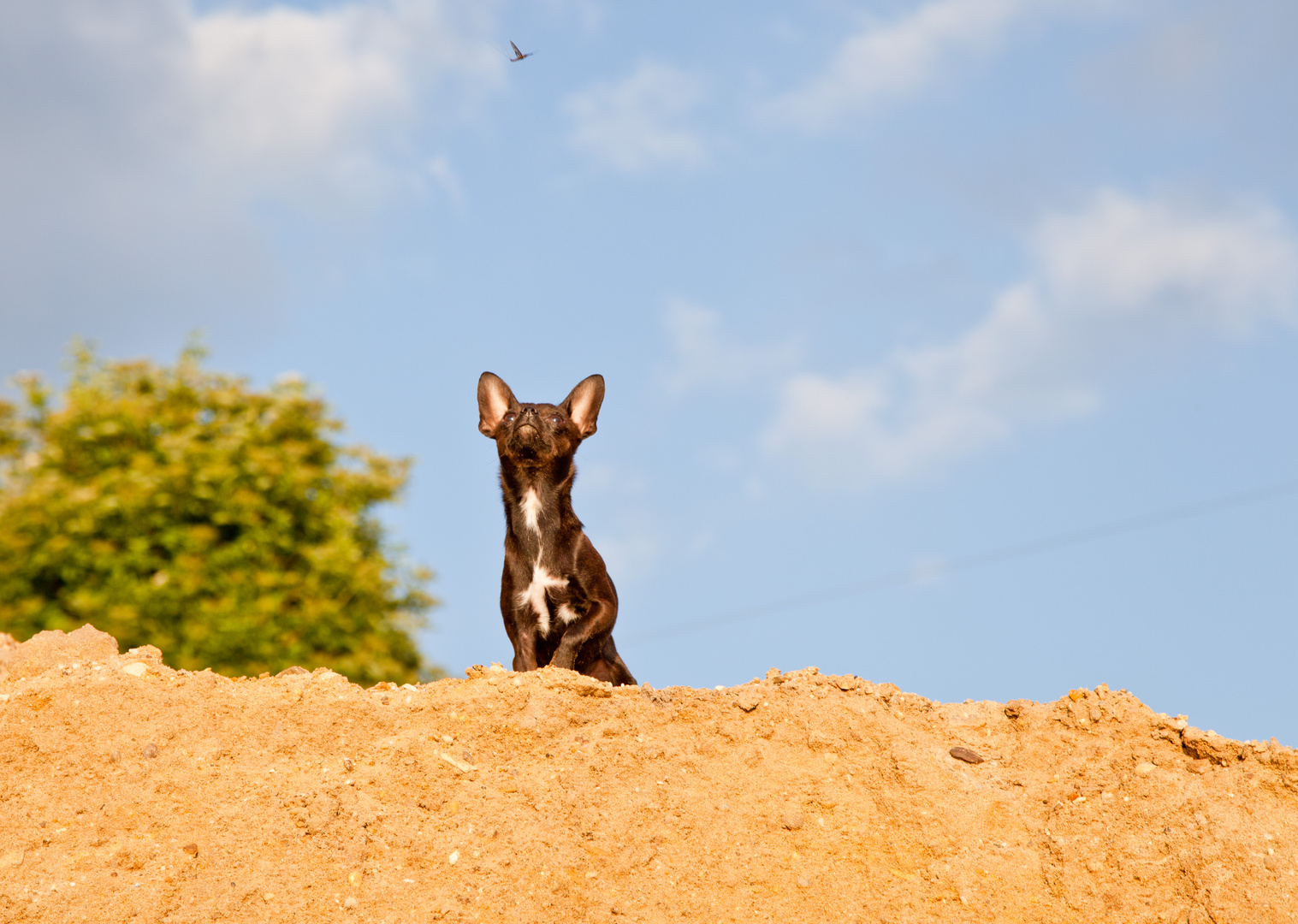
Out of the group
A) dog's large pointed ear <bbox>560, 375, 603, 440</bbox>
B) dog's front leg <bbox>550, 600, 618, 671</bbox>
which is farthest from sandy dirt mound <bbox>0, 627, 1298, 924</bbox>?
dog's large pointed ear <bbox>560, 375, 603, 440</bbox>

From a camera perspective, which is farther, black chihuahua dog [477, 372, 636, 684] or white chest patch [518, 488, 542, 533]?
white chest patch [518, 488, 542, 533]

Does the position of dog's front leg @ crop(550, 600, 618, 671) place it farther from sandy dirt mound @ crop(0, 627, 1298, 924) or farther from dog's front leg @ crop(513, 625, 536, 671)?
sandy dirt mound @ crop(0, 627, 1298, 924)

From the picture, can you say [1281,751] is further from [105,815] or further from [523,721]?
[105,815]

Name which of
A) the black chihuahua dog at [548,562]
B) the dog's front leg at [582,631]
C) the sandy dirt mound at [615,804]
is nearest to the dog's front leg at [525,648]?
the black chihuahua dog at [548,562]

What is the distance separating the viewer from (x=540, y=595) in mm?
9164

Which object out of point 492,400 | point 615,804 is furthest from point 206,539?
point 615,804

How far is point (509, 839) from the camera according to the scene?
6.71 m

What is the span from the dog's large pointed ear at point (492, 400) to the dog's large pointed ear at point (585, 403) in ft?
1.57

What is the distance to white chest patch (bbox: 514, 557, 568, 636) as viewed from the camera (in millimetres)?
9133

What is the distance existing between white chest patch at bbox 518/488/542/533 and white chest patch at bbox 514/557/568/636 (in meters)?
0.27

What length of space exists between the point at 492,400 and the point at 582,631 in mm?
2163

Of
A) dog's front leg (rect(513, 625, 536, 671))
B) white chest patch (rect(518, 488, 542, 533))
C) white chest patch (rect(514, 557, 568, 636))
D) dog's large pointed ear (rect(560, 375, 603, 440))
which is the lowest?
dog's front leg (rect(513, 625, 536, 671))

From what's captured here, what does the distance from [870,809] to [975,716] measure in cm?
151

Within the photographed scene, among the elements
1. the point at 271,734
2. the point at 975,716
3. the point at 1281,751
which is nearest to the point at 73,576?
the point at 271,734
